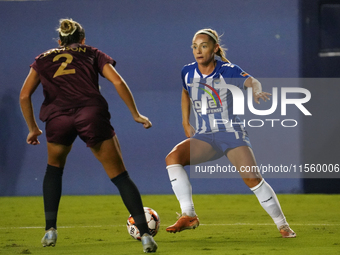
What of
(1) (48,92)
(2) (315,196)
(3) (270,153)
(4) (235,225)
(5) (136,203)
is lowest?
(2) (315,196)

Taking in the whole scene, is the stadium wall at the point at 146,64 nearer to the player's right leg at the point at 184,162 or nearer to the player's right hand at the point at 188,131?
the player's right hand at the point at 188,131

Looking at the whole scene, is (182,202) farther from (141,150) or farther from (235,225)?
(141,150)

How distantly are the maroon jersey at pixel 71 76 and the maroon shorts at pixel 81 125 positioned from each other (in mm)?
47

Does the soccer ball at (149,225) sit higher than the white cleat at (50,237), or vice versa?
the white cleat at (50,237)

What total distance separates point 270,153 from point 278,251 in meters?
5.09

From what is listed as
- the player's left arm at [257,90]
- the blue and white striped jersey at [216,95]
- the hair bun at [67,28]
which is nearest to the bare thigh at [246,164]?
the blue and white striped jersey at [216,95]

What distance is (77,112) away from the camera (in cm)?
377

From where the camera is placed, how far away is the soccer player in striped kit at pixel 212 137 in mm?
4328

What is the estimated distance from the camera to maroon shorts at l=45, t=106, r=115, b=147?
3.71m

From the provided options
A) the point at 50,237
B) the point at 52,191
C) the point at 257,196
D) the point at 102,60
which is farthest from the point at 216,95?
the point at 50,237

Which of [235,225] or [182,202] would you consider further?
[235,225]

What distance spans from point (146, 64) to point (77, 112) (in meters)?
5.24

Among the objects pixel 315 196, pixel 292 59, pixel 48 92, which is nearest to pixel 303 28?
pixel 292 59

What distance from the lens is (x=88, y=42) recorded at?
8938 millimetres
